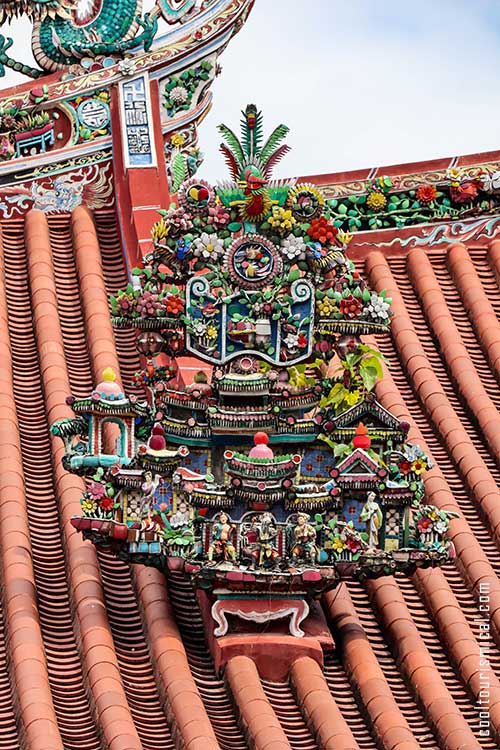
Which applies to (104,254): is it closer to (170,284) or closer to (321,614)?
(170,284)

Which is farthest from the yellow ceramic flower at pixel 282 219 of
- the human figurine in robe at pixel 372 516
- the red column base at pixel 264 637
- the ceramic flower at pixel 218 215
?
the red column base at pixel 264 637

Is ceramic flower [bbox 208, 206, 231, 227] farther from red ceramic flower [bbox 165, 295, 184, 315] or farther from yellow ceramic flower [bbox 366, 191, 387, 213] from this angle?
yellow ceramic flower [bbox 366, 191, 387, 213]

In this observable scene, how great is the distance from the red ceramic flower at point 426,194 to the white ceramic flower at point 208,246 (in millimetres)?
4789

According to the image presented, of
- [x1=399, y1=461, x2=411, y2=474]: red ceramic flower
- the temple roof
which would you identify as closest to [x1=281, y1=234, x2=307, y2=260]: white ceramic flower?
[x1=399, y1=461, x2=411, y2=474]: red ceramic flower

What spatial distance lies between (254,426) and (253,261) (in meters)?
1.16

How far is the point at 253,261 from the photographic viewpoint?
1797 centimetres

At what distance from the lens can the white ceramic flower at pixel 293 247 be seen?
17969 mm

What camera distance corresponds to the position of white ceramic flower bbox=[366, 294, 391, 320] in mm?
17891

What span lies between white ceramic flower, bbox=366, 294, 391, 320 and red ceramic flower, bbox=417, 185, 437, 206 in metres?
4.59

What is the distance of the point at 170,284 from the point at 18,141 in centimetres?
392

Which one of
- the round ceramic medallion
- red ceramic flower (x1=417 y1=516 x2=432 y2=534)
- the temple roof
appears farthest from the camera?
the round ceramic medallion

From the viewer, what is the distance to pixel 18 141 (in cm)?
2145

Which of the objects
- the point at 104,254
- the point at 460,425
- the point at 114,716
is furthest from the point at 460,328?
the point at 114,716

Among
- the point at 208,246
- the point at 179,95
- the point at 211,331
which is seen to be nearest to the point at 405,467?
the point at 211,331
